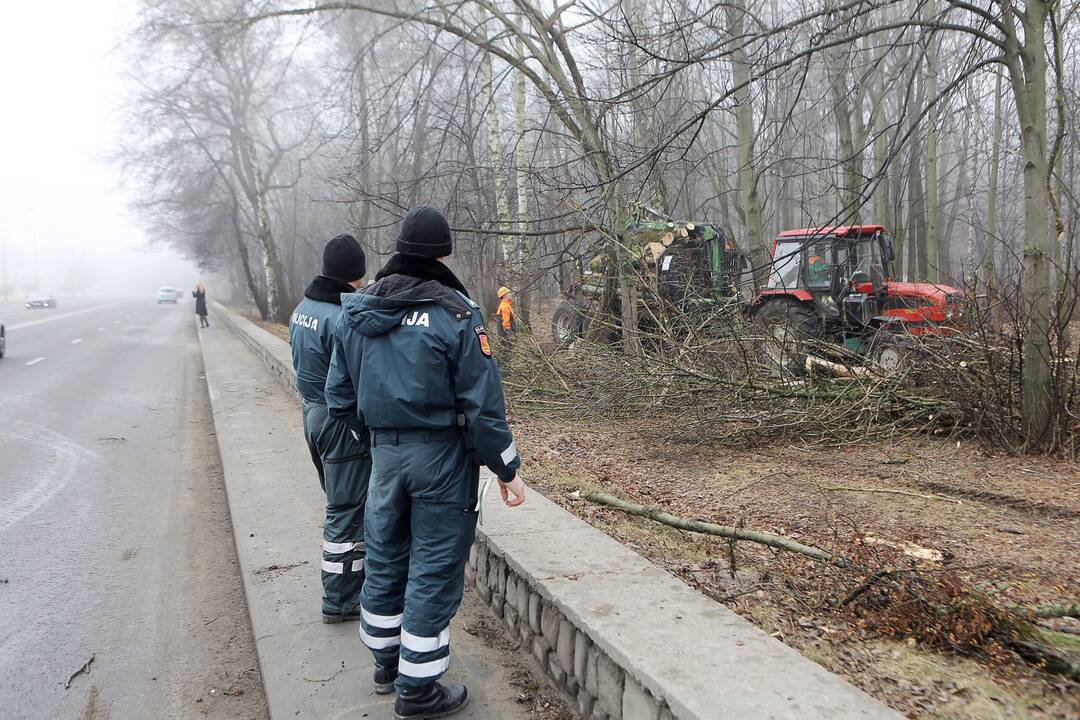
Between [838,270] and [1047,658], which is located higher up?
[838,270]

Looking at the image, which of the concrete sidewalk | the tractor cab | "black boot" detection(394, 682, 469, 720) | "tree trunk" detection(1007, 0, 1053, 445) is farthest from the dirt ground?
the tractor cab

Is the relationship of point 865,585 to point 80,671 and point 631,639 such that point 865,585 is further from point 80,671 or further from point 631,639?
point 80,671

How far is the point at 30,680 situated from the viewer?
3.30 m

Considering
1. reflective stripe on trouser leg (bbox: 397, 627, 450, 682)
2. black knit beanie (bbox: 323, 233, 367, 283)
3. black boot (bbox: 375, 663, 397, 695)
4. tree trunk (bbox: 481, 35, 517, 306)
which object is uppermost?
tree trunk (bbox: 481, 35, 517, 306)

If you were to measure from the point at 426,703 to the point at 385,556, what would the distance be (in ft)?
1.86

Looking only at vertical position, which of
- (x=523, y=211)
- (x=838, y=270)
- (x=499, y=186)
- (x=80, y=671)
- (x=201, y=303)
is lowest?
(x=80, y=671)

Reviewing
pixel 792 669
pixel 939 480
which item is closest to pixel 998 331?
pixel 939 480

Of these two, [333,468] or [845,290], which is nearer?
[333,468]

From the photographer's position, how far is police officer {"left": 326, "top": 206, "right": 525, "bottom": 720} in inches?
109

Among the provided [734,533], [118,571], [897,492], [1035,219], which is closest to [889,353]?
[1035,219]

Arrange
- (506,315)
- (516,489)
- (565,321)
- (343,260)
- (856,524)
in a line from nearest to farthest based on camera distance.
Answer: (516,489) → (343,260) → (856,524) → (506,315) → (565,321)

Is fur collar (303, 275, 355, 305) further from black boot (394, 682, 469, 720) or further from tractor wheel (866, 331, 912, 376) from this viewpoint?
tractor wheel (866, 331, 912, 376)

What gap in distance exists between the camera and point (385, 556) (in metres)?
2.95

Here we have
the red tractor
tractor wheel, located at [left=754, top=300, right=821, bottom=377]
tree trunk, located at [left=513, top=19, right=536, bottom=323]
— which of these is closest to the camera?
tractor wheel, located at [left=754, top=300, right=821, bottom=377]
